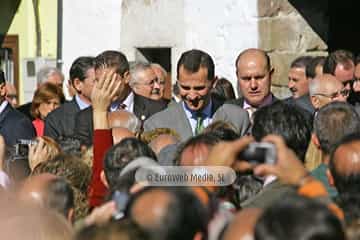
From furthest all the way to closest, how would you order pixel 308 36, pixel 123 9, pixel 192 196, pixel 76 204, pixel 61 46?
pixel 61 46 → pixel 123 9 → pixel 308 36 → pixel 76 204 → pixel 192 196

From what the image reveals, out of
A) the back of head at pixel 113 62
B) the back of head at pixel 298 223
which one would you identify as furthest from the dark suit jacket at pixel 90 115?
the back of head at pixel 298 223

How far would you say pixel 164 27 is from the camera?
11492 millimetres

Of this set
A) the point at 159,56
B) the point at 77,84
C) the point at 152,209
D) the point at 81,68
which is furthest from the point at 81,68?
the point at 152,209

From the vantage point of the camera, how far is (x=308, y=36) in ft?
32.7

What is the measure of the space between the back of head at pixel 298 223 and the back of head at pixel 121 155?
1.83 meters

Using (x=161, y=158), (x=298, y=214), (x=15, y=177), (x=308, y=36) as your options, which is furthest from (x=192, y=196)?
(x=308, y=36)

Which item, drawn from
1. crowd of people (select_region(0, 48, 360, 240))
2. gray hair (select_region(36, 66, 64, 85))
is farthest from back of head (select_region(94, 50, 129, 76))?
gray hair (select_region(36, 66, 64, 85))

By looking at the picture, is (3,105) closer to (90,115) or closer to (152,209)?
(90,115)

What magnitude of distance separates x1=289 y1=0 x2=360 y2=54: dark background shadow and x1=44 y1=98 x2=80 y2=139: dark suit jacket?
2806 millimetres

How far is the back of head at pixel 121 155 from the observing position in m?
5.12

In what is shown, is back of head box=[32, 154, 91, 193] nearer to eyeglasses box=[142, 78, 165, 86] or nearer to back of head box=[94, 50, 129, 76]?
back of head box=[94, 50, 129, 76]

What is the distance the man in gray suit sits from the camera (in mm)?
7172

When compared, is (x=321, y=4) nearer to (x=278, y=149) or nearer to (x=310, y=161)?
(x=310, y=161)

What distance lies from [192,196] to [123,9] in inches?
338
